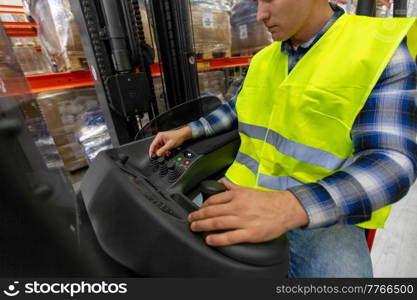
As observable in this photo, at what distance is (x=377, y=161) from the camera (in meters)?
0.53

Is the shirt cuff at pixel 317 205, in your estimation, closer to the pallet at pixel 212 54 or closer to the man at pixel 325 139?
the man at pixel 325 139

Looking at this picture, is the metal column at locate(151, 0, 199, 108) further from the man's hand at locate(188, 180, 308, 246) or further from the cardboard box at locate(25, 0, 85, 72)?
the man's hand at locate(188, 180, 308, 246)

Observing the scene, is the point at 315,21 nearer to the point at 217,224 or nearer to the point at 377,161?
the point at 377,161

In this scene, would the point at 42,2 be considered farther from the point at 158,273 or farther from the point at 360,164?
the point at 360,164

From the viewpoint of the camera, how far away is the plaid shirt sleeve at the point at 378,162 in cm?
50

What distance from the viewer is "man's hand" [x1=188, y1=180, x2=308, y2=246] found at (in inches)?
17.1

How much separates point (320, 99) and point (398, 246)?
1.33m

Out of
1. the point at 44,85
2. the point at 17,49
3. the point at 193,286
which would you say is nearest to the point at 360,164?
the point at 193,286

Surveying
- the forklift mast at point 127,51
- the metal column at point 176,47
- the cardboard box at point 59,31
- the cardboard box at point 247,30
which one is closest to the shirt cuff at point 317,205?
the forklift mast at point 127,51

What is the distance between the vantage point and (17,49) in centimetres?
161

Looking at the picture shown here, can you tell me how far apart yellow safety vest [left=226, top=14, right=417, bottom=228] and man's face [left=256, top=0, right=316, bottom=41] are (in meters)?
0.10

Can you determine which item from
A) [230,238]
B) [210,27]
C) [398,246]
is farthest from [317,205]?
[210,27]

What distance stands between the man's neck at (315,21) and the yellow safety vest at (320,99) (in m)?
0.06

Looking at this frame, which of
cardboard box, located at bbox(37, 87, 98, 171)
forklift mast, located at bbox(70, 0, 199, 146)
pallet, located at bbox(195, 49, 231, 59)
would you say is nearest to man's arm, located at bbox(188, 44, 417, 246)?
forklift mast, located at bbox(70, 0, 199, 146)
